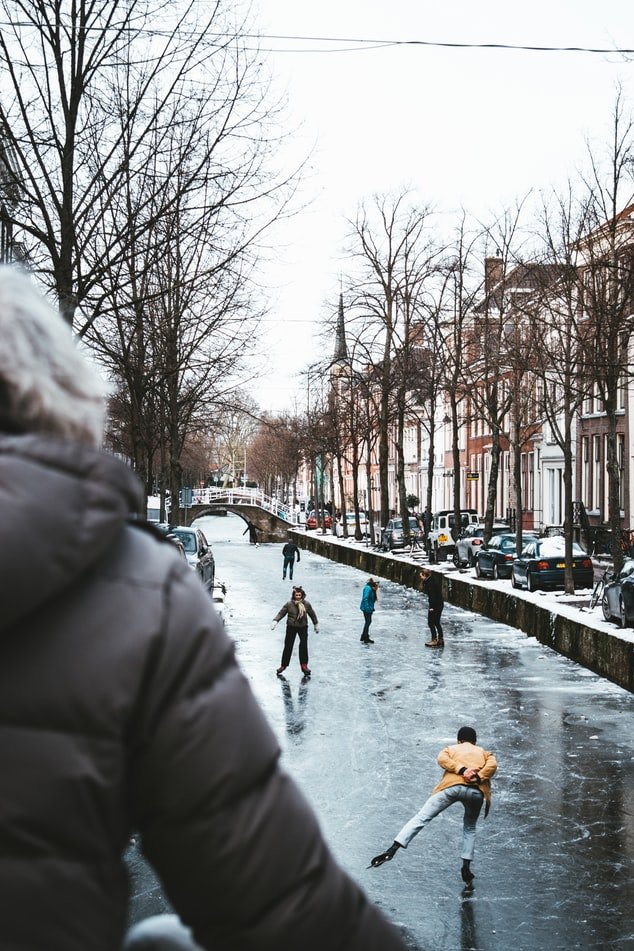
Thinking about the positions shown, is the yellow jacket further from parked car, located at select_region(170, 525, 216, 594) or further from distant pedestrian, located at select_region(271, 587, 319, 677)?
parked car, located at select_region(170, 525, 216, 594)

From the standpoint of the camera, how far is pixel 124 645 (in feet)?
5.15

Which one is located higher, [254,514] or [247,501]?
[247,501]

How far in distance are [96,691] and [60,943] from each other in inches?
11.6

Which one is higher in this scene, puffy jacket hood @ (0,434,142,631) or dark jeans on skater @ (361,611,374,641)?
puffy jacket hood @ (0,434,142,631)

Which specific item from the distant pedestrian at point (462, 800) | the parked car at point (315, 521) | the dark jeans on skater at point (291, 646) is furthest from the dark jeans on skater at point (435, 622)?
the parked car at point (315, 521)

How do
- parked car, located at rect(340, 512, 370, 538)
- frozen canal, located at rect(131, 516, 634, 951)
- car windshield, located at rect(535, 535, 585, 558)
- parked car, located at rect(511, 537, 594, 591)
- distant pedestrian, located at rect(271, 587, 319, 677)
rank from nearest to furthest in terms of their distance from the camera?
frozen canal, located at rect(131, 516, 634, 951), distant pedestrian, located at rect(271, 587, 319, 677), parked car, located at rect(511, 537, 594, 591), car windshield, located at rect(535, 535, 585, 558), parked car, located at rect(340, 512, 370, 538)

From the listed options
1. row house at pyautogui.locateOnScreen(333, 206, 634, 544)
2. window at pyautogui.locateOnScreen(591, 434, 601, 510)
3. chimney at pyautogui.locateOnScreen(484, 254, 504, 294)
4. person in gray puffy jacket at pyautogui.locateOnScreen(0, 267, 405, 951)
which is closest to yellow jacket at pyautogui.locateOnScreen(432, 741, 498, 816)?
person in gray puffy jacket at pyautogui.locateOnScreen(0, 267, 405, 951)

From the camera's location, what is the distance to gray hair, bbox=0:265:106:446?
1695mm

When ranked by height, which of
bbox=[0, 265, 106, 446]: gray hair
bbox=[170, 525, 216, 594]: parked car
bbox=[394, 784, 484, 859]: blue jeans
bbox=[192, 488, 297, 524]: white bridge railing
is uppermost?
bbox=[192, 488, 297, 524]: white bridge railing

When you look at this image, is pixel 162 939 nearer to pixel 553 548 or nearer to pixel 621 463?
pixel 553 548

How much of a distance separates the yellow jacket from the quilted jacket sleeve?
28.7ft

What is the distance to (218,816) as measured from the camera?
1559 millimetres

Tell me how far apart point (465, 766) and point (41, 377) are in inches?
350

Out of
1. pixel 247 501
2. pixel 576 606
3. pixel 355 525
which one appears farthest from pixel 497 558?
pixel 247 501
